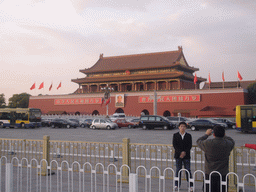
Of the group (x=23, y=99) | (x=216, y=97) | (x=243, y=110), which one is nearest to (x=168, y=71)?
(x=216, y=97)

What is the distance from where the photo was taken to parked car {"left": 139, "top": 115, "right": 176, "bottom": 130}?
2866 cm

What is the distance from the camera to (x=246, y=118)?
23531 millimetres

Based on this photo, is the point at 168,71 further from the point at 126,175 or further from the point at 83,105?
the point at 126,175

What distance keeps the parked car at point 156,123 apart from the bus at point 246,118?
707 centimetres

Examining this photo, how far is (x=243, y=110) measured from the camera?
77.5 ft

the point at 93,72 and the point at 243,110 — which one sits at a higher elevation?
the point at 93,72

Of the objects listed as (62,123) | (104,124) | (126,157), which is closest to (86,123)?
(62,123)

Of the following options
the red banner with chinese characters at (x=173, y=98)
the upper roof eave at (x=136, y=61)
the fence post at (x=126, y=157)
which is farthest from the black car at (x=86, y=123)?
the fence post at (x=126, y=157)

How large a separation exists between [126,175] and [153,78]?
1721 inches

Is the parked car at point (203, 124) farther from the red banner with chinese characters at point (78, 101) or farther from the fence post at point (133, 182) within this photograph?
the red banner with chinese characters at point (78, 101)

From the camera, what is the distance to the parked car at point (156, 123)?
28.7m

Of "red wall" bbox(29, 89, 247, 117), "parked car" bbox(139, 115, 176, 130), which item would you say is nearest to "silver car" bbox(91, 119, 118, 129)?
"parked car" bbox(139, 115, 176, 130)

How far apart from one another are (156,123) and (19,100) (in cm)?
4734

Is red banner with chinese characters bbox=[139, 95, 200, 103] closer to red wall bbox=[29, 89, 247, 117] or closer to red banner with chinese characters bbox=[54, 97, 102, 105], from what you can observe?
red wall bbox=[29, 89, 247, 117]
